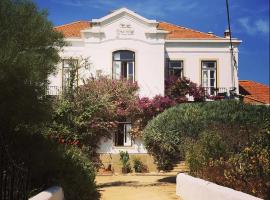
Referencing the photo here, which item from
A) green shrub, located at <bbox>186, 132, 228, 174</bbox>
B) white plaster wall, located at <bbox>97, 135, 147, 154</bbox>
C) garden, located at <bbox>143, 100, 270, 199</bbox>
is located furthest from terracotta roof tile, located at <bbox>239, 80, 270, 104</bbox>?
green shrub, located at <bbox>186, 132, 228, 174</bbox>

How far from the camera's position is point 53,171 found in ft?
40.0

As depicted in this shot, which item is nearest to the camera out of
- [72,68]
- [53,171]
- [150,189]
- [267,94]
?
[53,171]

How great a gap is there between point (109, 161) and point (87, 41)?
23.5 feet

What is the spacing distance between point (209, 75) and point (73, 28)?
988 cm

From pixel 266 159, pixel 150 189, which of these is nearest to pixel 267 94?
pixel 150 189

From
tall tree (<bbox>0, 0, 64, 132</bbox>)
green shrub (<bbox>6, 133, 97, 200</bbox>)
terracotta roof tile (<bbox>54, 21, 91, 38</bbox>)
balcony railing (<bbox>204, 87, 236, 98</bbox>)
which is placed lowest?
green shrub (<bbox>6, 133, 97, 200</bbox>)

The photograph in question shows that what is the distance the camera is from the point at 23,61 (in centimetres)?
1028

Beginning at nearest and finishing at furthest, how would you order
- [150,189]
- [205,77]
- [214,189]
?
[214,189]
[150,189]
[205,77]

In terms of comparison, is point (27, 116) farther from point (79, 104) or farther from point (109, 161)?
point (109, 161)

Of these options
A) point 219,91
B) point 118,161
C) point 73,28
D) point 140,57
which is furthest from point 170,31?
point 118,161

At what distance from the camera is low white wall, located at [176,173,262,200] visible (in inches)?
369

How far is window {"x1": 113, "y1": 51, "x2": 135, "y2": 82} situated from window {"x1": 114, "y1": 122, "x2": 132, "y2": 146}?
2.91 metres

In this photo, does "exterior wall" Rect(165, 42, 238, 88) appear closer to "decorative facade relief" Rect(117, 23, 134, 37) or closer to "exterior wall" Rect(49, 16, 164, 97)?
"exterior wall" Rect(49, 16, 164, 97)

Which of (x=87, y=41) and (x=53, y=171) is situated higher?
(x=87, y=41)
